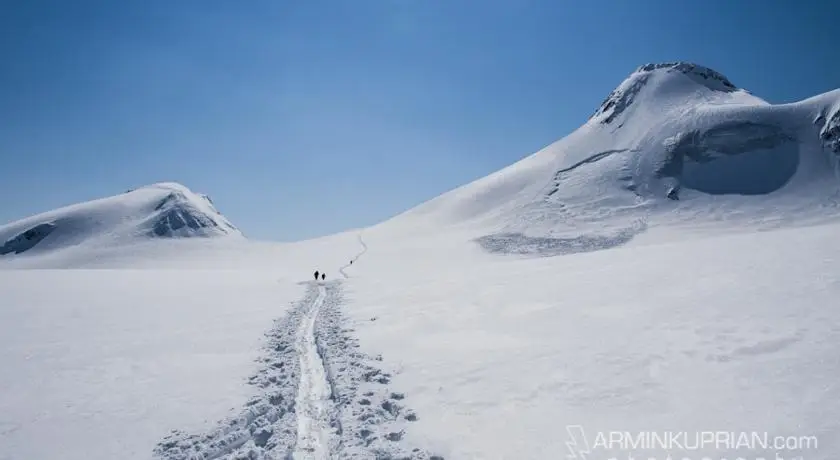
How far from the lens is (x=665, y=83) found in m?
123

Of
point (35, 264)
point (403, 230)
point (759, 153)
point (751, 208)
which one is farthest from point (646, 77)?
point (35, 264)

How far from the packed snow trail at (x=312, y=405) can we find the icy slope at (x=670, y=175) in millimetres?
56748

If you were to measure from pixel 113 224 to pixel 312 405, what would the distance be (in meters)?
139

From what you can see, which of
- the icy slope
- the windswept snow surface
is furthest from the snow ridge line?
the icy slope

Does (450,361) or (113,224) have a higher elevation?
(113,224)

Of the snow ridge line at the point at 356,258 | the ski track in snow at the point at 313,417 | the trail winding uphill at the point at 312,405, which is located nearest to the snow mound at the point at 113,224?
the snow ridge line at the point at 356,258

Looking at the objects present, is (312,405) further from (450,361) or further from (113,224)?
(113,224)

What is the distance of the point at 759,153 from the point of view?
247ft

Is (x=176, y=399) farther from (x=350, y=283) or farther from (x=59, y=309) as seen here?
(x=350, y=283)

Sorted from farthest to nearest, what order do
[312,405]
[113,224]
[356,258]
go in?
[113,224], [356,258], [312,405]

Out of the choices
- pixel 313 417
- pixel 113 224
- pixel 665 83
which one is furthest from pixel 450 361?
pixel 665 83

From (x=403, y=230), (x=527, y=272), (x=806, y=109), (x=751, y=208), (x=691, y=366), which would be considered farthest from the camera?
(x=403, y=230)

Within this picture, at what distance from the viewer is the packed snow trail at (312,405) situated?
288 inches

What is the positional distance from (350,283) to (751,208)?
209ft
